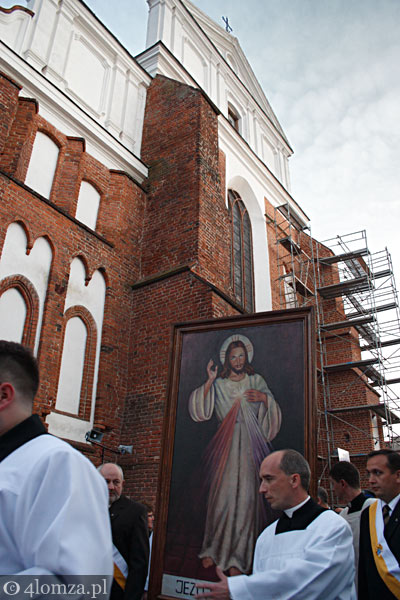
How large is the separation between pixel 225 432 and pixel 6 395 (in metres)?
2.59

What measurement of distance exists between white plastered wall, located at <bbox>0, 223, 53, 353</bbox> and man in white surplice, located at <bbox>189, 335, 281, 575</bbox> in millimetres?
4232

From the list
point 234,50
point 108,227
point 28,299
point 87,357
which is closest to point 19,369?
point 28,299

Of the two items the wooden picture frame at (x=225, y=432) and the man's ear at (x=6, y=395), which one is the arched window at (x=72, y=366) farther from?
the man's ear at (x=6, y=395)

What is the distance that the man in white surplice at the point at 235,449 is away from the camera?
11.0ft

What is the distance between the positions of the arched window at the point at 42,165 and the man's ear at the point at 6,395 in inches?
294

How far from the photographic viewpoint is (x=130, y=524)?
3.13 metres

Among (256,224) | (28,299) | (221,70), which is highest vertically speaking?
(221,70)

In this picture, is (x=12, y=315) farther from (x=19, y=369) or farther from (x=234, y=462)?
(x=19, y=369)

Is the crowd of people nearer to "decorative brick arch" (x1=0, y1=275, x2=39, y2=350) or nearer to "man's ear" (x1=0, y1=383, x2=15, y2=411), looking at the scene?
"man's ear" (x1=0, y1=383, x2=15, y2=411)

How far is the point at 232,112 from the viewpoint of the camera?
1708 centimetres

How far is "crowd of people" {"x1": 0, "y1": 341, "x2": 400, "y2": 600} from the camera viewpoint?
3.92 feet

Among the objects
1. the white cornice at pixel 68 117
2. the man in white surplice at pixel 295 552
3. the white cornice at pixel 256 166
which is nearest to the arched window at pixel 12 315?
the white cornice at pixel 68 117

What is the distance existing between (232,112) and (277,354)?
15.3 m

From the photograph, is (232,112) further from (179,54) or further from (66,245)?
(66,245)
